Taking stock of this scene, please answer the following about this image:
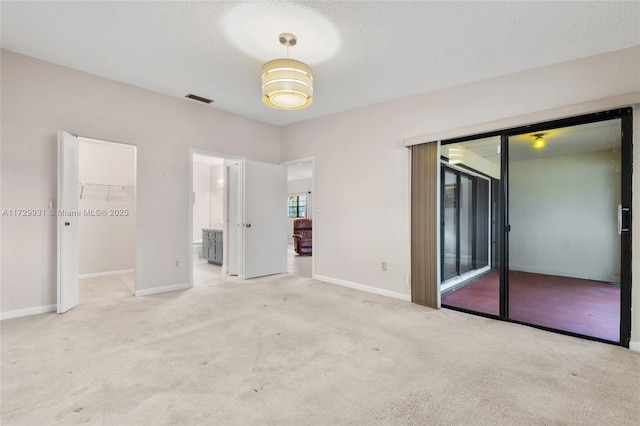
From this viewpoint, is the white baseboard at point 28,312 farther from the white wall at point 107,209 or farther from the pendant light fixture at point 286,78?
the pendant light fixture at point 286,78

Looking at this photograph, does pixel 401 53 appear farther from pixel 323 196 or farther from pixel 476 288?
pixel 476 288

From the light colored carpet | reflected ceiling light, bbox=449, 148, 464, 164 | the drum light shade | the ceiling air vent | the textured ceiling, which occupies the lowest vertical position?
the light colored carpet

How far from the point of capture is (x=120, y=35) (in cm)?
275

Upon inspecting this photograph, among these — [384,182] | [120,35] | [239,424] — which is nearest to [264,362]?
[239,424]

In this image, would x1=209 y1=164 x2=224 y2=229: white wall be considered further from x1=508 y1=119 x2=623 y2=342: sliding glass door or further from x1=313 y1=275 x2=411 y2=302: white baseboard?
x1=508 y1=119 x2=623 y2=342: sliding glass door

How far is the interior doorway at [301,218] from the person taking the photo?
5809 mm

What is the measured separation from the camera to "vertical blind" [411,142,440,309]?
369 centimetres

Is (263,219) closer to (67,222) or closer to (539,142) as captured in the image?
(67,222)

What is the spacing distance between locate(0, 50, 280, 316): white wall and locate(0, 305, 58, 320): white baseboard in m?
0.03

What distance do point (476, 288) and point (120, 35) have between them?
5279mm

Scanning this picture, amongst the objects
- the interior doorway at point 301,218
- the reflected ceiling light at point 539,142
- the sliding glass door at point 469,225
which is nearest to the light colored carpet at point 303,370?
the sliding glass door at point 469,225

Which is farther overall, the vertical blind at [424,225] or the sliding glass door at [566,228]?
the vertical blind at [424,225]

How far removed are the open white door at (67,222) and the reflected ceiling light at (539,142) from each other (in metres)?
5.20

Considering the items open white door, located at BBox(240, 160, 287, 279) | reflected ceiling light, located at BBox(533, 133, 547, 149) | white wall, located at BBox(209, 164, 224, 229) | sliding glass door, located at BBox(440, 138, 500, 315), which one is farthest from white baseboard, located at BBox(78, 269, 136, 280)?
reflected ceiling light, located at BBox(533, 133, 547, 149)
